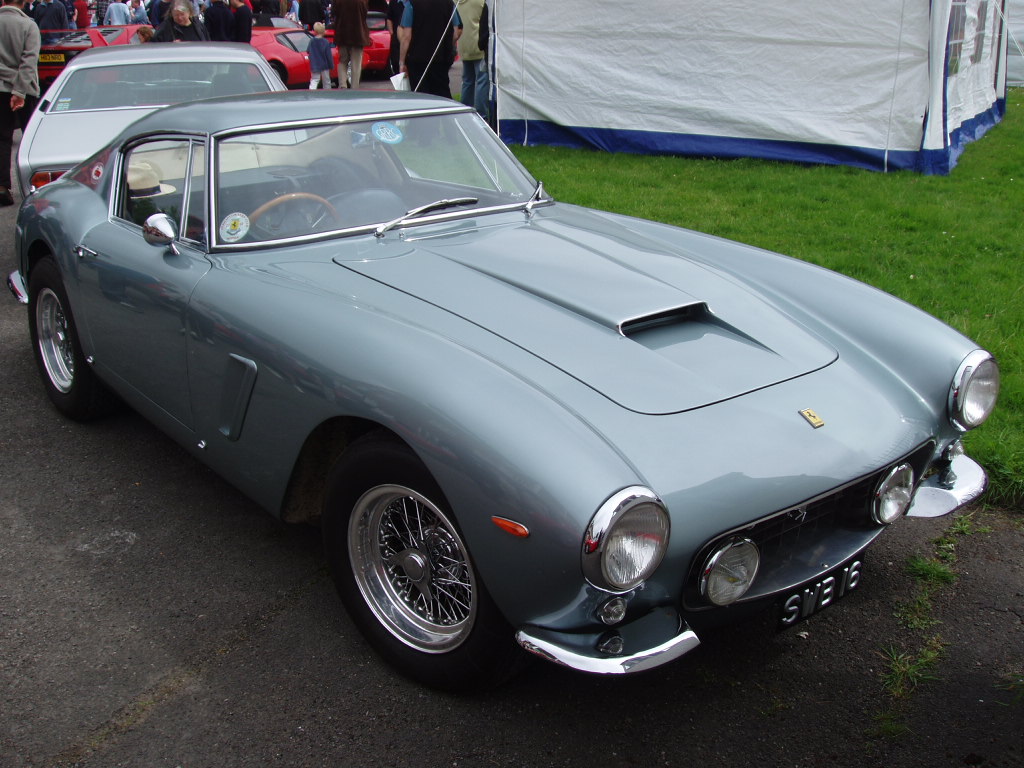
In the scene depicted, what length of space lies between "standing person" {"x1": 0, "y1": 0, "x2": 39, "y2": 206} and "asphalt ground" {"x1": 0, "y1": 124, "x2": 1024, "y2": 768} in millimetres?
6029

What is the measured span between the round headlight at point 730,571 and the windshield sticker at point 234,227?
1.94 meters

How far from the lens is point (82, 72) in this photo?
691 centimetres

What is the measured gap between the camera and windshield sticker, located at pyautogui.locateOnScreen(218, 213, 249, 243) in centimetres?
322

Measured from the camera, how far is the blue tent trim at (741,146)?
865 cm

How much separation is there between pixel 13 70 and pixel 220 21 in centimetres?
413

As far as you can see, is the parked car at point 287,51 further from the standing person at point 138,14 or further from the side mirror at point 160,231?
the side mirror at point 160,231

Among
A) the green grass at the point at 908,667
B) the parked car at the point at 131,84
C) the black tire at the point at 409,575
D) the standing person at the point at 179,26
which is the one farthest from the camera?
the standing person at the point at 179,26

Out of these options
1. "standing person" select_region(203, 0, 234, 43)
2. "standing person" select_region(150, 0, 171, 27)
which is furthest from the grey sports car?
"standing person" select_region(150, 0, 171, 27)

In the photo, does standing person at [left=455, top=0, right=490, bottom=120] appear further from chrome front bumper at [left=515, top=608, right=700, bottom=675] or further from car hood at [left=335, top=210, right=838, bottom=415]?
chrome front bumper at [left=515, top=608, right=700, bottom=675]

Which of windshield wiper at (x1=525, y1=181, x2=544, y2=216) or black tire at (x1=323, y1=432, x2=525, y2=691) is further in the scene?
windshield wiper at (x1=525, y1=181, x2=544, y2=216)

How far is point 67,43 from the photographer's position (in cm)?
1295

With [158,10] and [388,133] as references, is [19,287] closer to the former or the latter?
[388,133]

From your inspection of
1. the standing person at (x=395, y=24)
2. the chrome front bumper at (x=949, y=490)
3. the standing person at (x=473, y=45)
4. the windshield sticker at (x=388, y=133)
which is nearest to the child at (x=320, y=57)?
the standing person at (x=395, y=24)

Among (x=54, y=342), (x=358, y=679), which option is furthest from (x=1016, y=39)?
(x=358, y=679)
